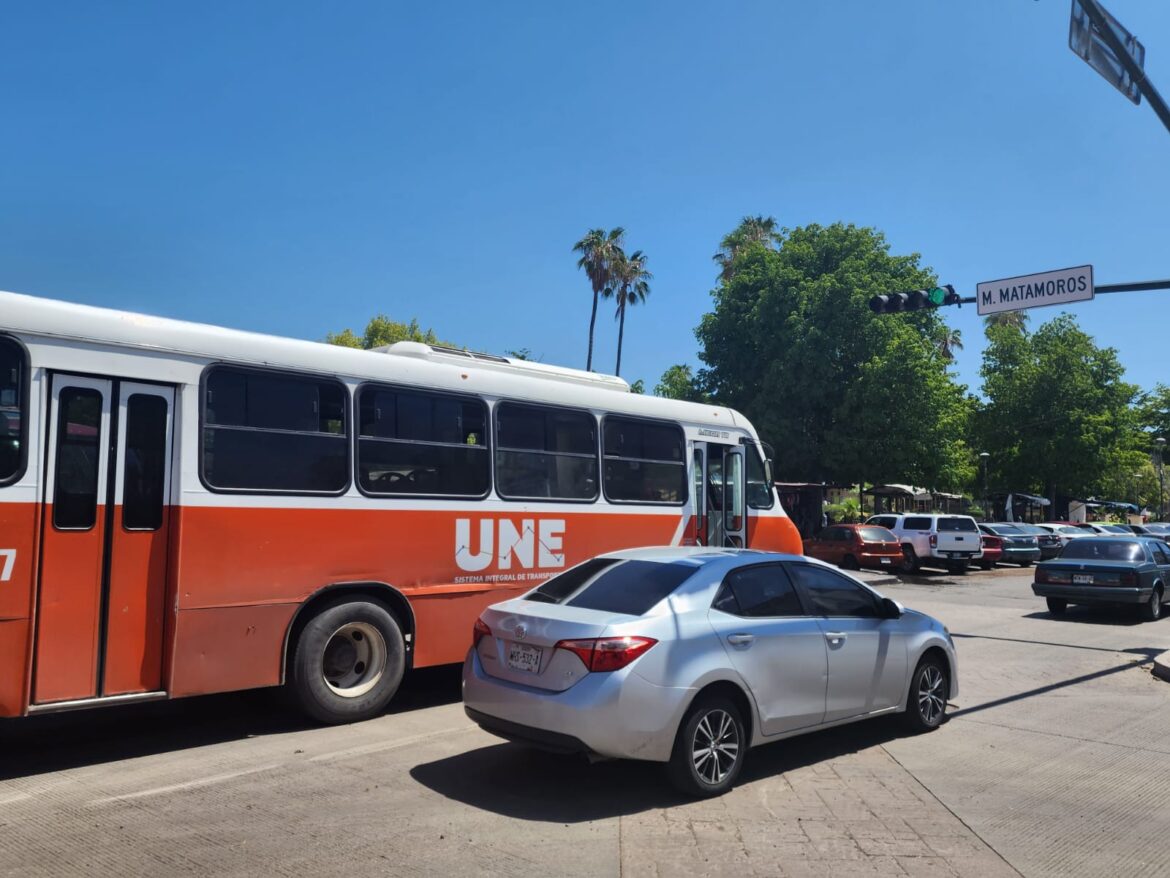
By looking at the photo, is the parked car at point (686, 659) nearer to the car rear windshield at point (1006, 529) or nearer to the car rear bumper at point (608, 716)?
the car rear bumper at point (608, 716)

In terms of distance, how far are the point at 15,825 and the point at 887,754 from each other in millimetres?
5946

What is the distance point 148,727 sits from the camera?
7.93 m

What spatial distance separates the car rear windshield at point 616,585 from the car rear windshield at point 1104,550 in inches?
555

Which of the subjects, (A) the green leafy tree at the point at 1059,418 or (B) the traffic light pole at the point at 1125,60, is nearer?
(B) the traffic light pole at the point at 1125,60

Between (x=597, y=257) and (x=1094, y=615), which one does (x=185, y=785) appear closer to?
(x=1094, y=615)

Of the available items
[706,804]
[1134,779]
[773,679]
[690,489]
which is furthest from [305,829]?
[690,489]

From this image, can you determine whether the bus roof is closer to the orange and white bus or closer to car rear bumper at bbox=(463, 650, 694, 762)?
the orange and white bus

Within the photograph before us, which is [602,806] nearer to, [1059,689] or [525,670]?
[525,670]

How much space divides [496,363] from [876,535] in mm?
20933

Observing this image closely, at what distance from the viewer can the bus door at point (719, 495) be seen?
11.7 meters

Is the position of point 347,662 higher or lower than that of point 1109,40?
lower

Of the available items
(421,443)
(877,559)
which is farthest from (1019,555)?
(421,443)

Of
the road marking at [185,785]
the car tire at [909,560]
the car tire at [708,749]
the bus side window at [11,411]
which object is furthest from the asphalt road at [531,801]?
the car tire at [909,560]

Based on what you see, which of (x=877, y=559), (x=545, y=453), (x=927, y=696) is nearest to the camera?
(x=927, y=696)
